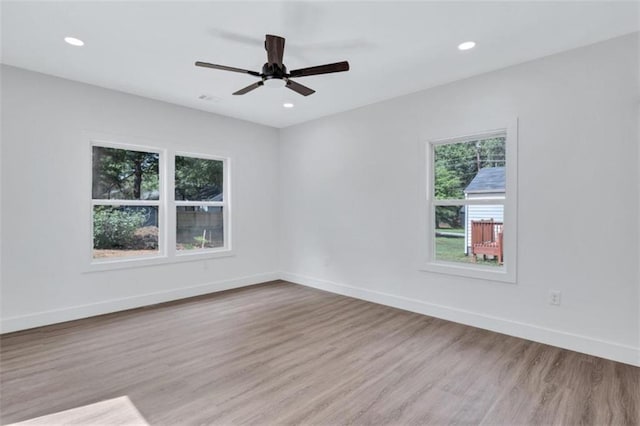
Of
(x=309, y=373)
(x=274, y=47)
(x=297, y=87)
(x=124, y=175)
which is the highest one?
(x=274, y=47)

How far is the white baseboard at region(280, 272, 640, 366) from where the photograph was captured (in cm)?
276

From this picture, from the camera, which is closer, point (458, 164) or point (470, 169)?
point (470, 169)

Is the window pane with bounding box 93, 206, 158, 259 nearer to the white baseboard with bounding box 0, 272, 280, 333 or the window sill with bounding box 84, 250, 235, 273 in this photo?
the window sill with bounding box 84, 250, 235, 273

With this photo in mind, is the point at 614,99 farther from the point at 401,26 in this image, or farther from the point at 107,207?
the point at 107,207

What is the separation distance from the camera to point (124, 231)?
4.33 meters

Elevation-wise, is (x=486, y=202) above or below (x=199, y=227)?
above

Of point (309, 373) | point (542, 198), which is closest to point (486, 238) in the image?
point (542, 198)

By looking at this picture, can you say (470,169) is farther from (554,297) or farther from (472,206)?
(554,297)

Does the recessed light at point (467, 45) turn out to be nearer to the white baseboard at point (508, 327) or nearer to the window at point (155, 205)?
the white baseboard at point (508, 327)

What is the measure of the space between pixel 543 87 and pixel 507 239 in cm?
149

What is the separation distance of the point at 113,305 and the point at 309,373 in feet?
9.48

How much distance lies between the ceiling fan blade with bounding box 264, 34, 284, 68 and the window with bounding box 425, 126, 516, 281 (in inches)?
85.3

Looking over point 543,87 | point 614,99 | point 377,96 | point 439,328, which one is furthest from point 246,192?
point 614,99

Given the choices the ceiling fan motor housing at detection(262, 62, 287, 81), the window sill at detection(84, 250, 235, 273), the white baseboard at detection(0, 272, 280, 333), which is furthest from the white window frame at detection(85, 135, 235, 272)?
the ceiling fan motor housing at detection(262, 62, 287, 81)
